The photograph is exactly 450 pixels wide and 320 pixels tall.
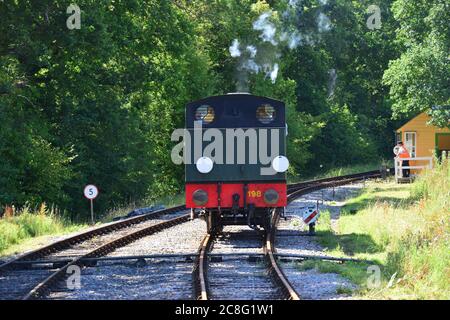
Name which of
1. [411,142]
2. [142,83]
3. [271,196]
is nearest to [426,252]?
[271,196]

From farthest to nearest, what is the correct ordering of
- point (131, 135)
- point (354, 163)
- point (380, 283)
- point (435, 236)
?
point (354, 163), point (131, 135), point (435, 236), point (380, 283)

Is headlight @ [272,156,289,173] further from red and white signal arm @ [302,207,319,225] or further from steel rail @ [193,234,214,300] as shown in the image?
steel rail @ [193,234,214,300]

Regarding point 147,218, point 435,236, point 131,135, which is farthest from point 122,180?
point 435,236

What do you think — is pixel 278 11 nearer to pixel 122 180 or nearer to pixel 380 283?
pixel 122 180

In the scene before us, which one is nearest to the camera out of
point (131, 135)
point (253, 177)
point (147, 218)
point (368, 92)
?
point (253, 177)

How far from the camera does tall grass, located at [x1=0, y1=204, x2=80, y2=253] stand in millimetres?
18344

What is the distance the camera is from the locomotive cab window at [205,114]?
16906 millimetres

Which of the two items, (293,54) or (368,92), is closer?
(293,54)

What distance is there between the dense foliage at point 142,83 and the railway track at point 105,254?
488cm

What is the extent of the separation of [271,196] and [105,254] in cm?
354

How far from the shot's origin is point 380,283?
11.3 metres

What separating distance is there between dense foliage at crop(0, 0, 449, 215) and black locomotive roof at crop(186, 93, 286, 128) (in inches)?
224
